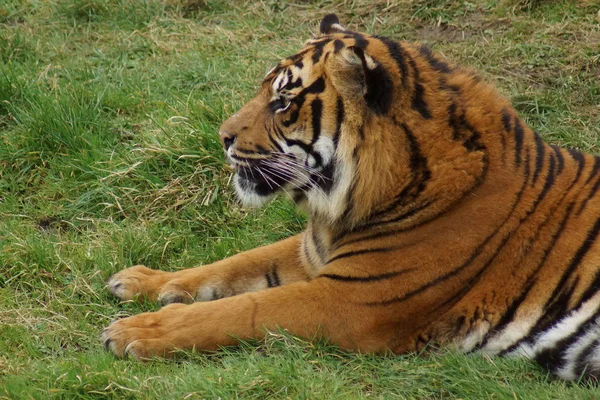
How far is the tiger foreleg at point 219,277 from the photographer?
4.17 m

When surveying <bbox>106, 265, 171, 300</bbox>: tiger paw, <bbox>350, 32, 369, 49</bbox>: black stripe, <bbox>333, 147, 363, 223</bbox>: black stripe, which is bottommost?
<bbox>106, 265, 171, 300</bbox>: tiger paw

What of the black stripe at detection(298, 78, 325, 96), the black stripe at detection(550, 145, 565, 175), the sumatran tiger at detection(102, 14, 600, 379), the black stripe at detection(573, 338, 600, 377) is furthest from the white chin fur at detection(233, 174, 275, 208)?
the black stripe at detection(573, 338, 600, 377)

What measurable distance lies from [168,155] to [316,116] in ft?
5.08

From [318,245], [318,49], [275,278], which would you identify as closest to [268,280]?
[275,278]

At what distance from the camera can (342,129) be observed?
371cm

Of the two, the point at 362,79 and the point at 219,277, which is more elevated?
the point at 362,79

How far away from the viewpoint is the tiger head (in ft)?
12.0

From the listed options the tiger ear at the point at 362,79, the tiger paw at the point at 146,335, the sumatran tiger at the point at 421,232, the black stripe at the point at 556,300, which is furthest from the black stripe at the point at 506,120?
the tiger paw at the point at 146,335

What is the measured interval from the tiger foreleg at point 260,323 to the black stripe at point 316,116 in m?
0.61

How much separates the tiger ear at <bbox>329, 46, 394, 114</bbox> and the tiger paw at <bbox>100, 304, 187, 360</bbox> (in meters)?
1.13

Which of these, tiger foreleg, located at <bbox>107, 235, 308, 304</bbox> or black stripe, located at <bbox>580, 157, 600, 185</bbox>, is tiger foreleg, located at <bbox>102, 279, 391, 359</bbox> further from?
black stripe, located at <bbox>580, 157, 600, 185</bbox>

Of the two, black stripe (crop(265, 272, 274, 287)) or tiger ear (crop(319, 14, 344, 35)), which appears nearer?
tiger ear (crop(319, 14, 344, 35))

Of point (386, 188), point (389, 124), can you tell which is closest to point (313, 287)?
point (386, 188)

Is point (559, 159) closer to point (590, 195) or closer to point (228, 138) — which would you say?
point (590, 195)
